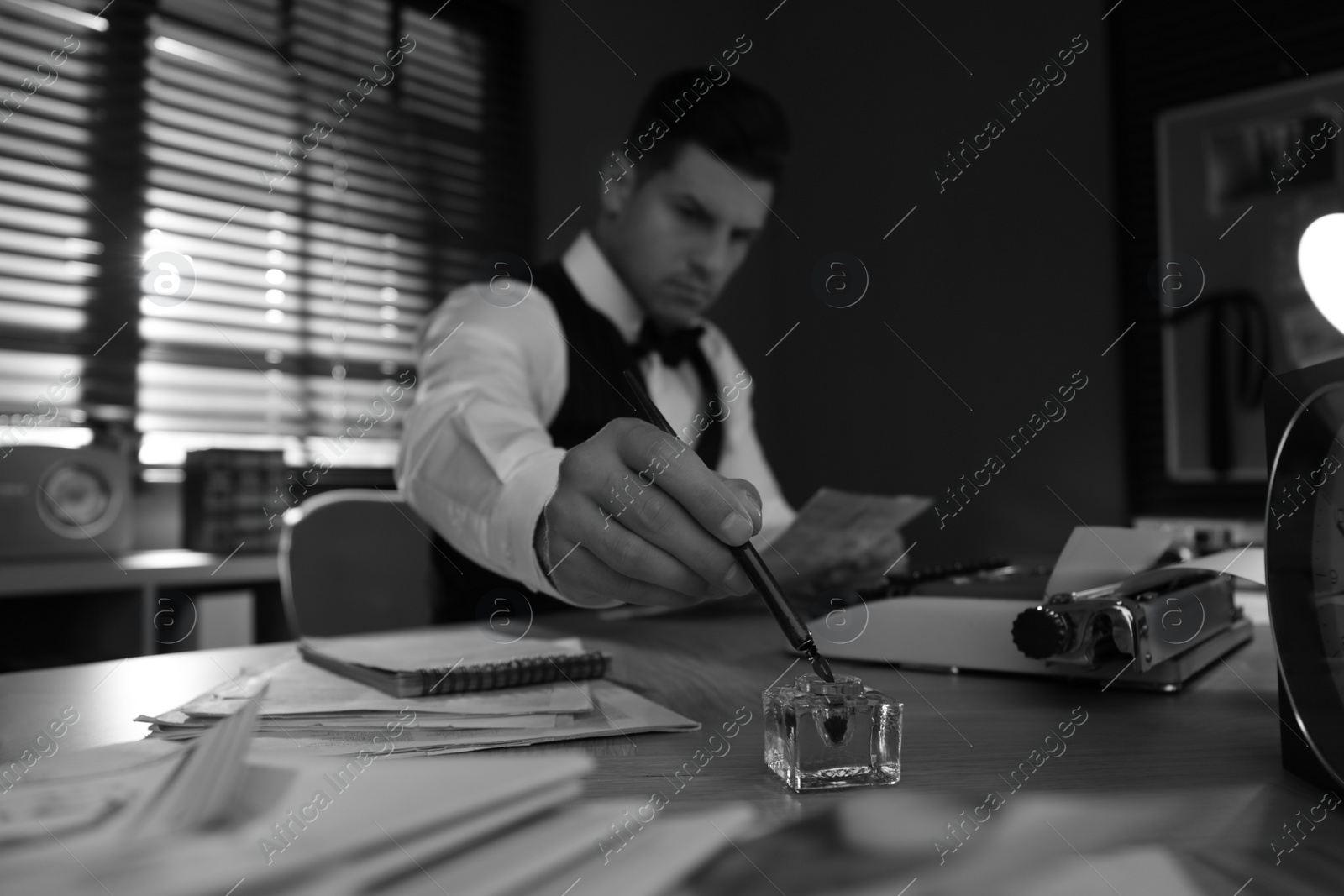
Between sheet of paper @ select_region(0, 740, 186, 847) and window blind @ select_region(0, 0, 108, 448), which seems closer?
sheet of paper @ select_region(0, 740, 186, 847)

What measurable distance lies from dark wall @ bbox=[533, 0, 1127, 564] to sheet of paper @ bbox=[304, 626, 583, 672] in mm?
2006

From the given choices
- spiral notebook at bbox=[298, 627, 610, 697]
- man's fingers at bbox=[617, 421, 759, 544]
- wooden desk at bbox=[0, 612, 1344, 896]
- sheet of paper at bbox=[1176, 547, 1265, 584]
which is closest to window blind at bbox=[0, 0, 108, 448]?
wooden desk at bbox=[0, 612, 1344, 896]

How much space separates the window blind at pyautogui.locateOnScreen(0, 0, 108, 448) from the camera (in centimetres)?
181

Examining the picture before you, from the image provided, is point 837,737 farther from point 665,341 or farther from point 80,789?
point 665,341

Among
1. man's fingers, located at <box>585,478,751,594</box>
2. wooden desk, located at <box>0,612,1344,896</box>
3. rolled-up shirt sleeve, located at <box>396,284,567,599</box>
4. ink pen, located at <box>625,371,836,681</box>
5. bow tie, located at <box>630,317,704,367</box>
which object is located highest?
bow tie, located at <box>630,317,704,367</box>

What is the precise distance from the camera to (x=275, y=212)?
7.24ft

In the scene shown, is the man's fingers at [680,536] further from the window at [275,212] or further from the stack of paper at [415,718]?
the window at [275,212]

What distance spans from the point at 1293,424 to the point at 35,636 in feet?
6.26

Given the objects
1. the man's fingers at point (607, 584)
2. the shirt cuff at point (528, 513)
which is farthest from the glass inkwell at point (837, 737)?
the shirt cuff at point (528, 513)

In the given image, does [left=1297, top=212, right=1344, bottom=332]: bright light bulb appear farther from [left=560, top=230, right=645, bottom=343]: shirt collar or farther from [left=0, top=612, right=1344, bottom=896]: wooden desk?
[left=560, top=230, right=645, bottom=343]: shirt collar

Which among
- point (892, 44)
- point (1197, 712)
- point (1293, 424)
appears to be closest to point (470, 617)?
point (1197, 712)

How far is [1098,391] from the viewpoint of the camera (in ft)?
8.09

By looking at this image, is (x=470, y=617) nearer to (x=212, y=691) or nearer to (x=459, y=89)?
(x=212, y=691)

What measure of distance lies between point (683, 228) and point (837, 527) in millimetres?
741
